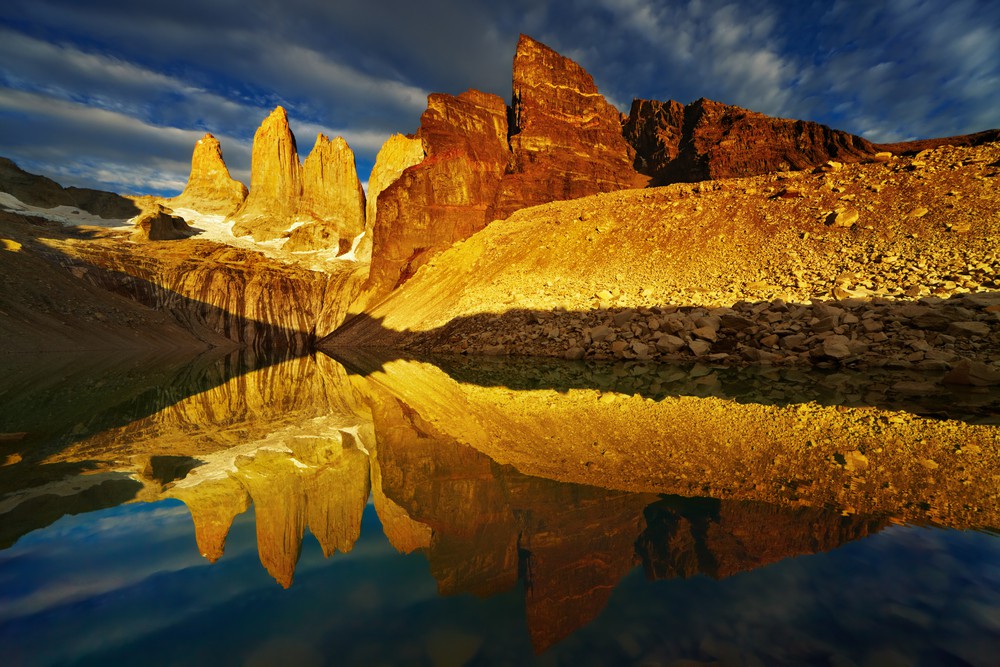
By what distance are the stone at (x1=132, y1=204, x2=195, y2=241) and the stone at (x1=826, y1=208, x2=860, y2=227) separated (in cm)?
8899

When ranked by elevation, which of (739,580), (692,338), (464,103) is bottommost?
(739,580)

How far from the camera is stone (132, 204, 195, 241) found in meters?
72.0

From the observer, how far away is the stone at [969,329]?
1367cm

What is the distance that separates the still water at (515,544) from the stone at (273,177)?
86.7 metres

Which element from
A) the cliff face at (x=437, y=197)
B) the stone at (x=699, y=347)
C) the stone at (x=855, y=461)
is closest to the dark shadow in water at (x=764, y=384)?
the stone at (x=699, y=347)

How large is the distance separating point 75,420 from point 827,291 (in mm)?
25970

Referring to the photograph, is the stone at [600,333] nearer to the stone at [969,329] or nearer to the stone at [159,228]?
the stone at [969,329]

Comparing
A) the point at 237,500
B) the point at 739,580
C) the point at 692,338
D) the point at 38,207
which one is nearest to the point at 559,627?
the point at 739,580

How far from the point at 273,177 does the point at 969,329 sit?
98071 millimetres

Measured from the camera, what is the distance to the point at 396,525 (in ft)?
13.6

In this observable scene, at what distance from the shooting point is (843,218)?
82.7 feet

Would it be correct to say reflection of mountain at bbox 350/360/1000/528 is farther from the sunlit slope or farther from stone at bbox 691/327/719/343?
the sunlit slope

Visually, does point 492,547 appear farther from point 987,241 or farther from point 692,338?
point 987,241

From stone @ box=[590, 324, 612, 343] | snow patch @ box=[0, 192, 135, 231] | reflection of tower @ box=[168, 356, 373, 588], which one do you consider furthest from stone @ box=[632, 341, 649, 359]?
snow patch @ box=[0, 192, 135, 231]
